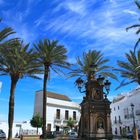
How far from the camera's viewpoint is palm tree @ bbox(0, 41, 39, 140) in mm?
25625

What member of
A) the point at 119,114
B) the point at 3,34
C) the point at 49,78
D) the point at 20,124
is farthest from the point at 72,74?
the point at 119,114

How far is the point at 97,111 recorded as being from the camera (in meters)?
19.2

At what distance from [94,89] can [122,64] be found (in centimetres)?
1320

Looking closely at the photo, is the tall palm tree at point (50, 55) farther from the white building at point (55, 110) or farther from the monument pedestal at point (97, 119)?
the white building at point (55, 110)

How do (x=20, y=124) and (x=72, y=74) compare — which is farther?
(x=20, y=124)

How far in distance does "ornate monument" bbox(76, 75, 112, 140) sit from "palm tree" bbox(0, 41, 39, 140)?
29.7 feet

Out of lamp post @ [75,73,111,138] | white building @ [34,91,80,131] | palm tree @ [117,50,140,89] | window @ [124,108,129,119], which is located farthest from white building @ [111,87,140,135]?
lamp post @ [75,73,111,138]

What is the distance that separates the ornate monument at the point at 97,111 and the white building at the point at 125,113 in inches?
1419

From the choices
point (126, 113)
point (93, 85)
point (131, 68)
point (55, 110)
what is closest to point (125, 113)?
point (126, 113)

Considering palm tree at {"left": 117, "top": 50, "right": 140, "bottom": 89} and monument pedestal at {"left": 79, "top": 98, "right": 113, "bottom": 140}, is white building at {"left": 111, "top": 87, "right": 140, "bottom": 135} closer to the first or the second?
palm tree at {"left": 117, "top": 50, "right": 140, "bottom": 89}

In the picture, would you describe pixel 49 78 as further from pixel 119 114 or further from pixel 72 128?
pixel 119 114

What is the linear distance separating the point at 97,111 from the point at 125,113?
142 feet

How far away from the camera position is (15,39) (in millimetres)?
25234

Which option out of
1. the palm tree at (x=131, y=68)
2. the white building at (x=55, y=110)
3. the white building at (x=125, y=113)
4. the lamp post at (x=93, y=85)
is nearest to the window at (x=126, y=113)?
the white building at (x=125, y=113)
